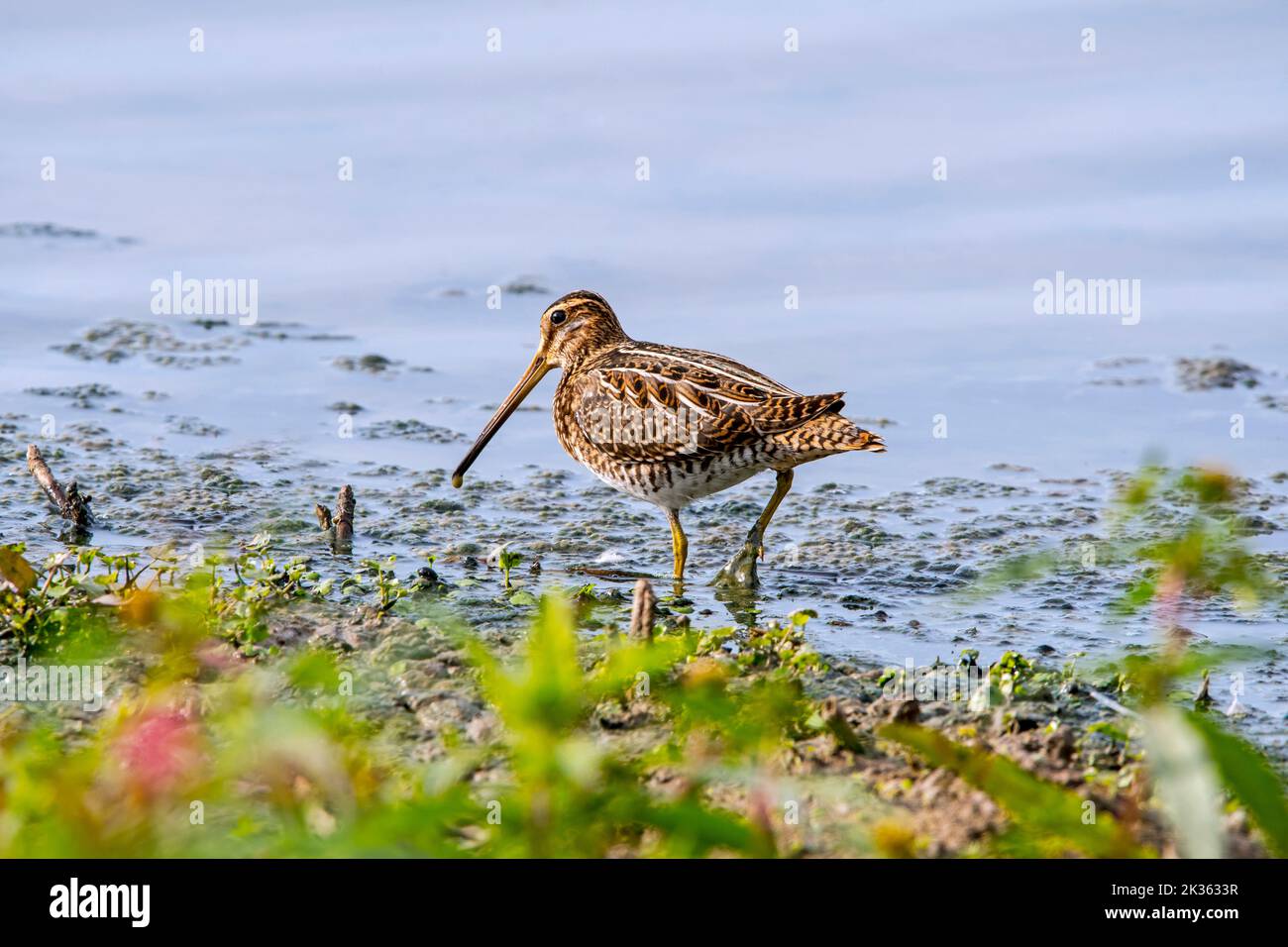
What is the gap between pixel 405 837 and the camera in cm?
288

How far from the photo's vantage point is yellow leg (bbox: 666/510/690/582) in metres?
7.03

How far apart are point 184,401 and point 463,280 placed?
90.0 inches

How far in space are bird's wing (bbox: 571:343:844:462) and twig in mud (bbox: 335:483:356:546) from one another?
111 cm

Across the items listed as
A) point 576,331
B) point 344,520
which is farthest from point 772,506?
point 344,520

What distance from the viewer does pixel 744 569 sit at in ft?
22.5

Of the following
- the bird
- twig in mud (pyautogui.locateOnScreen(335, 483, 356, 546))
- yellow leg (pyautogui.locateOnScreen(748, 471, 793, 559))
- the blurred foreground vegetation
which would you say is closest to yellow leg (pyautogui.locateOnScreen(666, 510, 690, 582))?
the bird

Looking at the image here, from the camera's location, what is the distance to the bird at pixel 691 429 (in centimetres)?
668

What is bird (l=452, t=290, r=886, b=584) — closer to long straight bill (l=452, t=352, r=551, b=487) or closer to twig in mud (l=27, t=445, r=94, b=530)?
long straight bill (l=452, t=352, r=551, b=487)
